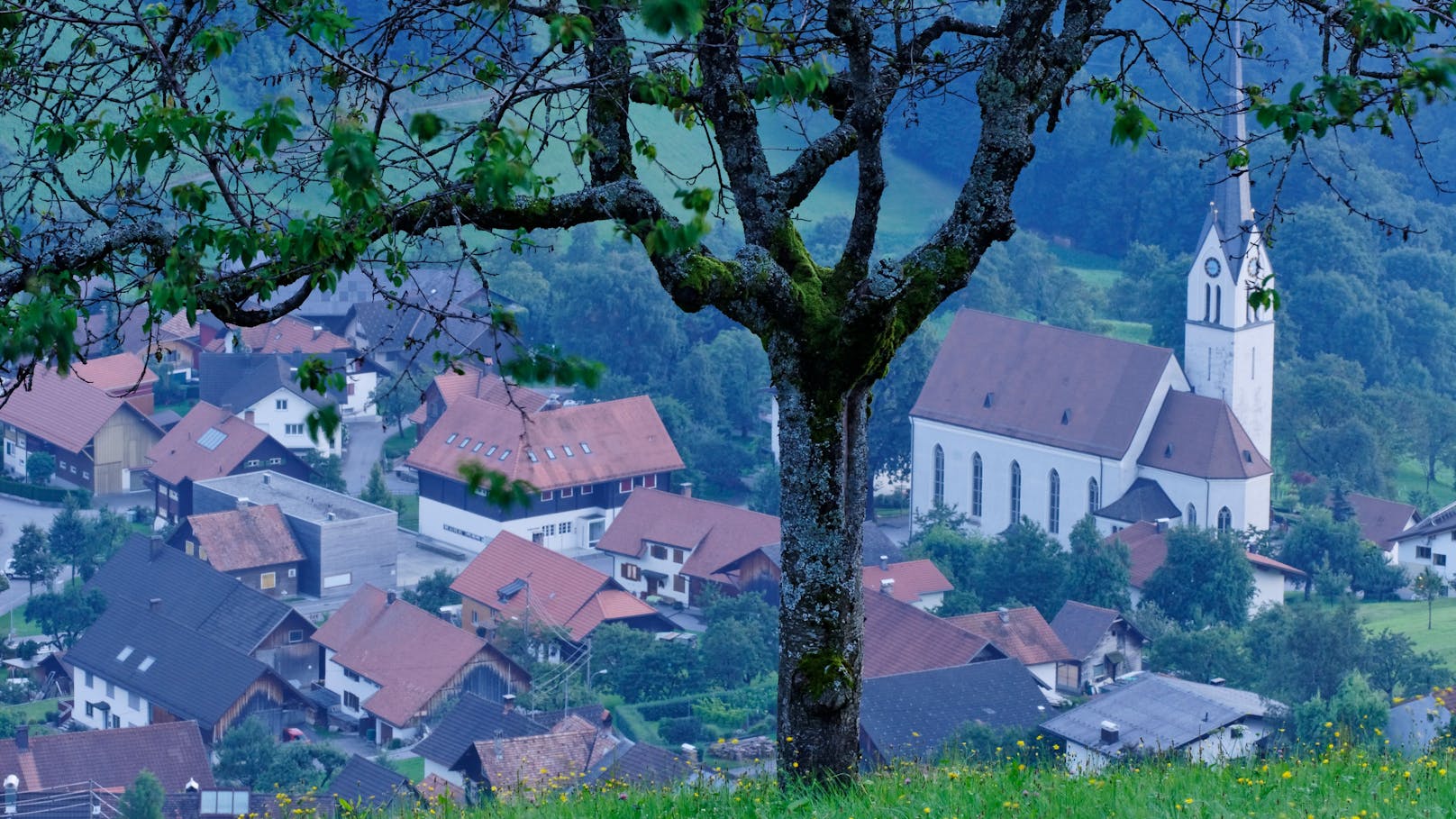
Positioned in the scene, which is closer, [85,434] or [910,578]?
[910,578]

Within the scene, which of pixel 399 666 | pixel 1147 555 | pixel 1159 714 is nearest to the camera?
pixel 1159 714

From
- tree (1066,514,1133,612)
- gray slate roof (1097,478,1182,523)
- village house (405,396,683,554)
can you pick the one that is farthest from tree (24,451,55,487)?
gray slate roof (1097,478,1182,523)

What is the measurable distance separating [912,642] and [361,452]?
23685 millimetres

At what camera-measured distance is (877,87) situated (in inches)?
250

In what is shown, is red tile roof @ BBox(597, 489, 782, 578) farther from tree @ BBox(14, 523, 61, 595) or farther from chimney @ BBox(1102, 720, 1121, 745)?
chimney @ BBox(1102, 720, 1121, 745)

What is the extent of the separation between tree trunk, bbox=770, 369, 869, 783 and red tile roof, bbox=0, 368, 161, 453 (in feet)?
144

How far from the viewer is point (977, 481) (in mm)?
45531

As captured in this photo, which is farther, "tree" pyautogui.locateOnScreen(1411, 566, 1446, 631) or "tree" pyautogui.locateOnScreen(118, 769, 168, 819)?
"tree" pyautogui.locateOnScreen(1411, 566, 1446, 631)

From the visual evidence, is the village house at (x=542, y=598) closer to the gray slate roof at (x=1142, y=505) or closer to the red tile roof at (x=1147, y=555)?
the red tile roof at (x=1147, y=555)

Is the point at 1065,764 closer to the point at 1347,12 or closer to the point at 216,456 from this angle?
the point at 1347,12

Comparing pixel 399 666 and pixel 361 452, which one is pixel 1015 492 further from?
pixel 361 452

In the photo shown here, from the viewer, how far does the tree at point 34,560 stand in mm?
38125

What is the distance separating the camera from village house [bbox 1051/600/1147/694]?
33.8 metres

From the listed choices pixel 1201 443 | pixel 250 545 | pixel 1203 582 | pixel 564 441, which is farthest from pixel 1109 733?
pixel 564 441
